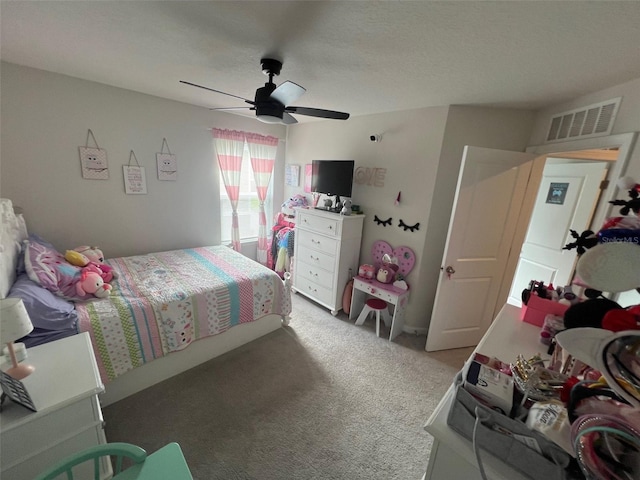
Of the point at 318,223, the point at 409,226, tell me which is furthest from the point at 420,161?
the point at 318,223

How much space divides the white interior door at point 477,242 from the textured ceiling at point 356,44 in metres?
0.55

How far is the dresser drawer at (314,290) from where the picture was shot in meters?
3.10

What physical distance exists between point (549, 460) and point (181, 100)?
3770mm

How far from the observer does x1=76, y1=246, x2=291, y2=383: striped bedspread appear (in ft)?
5.55

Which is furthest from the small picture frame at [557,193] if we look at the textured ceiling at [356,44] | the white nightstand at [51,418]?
the white nightstand at [51,418]

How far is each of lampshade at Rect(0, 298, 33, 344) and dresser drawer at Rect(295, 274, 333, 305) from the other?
2453mm

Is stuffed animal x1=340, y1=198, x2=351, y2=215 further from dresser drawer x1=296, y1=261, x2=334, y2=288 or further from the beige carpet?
the beige carpet

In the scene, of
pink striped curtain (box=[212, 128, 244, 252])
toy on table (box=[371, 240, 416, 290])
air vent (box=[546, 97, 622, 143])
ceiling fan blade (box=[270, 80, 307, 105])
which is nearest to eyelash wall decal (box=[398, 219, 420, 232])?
toy on table (box=[371, 240, 416, 290])

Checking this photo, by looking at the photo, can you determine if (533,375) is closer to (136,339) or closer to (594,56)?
(594,56)

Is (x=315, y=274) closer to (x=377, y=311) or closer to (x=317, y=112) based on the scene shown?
(x=377, y=311)

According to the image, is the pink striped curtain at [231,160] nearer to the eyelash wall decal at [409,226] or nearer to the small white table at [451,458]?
the eyelash wall decal at [409,226]

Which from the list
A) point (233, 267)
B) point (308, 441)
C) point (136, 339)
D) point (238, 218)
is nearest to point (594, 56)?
point (308, 441)

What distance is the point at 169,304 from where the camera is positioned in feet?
6.29

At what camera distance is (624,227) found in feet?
2.32
